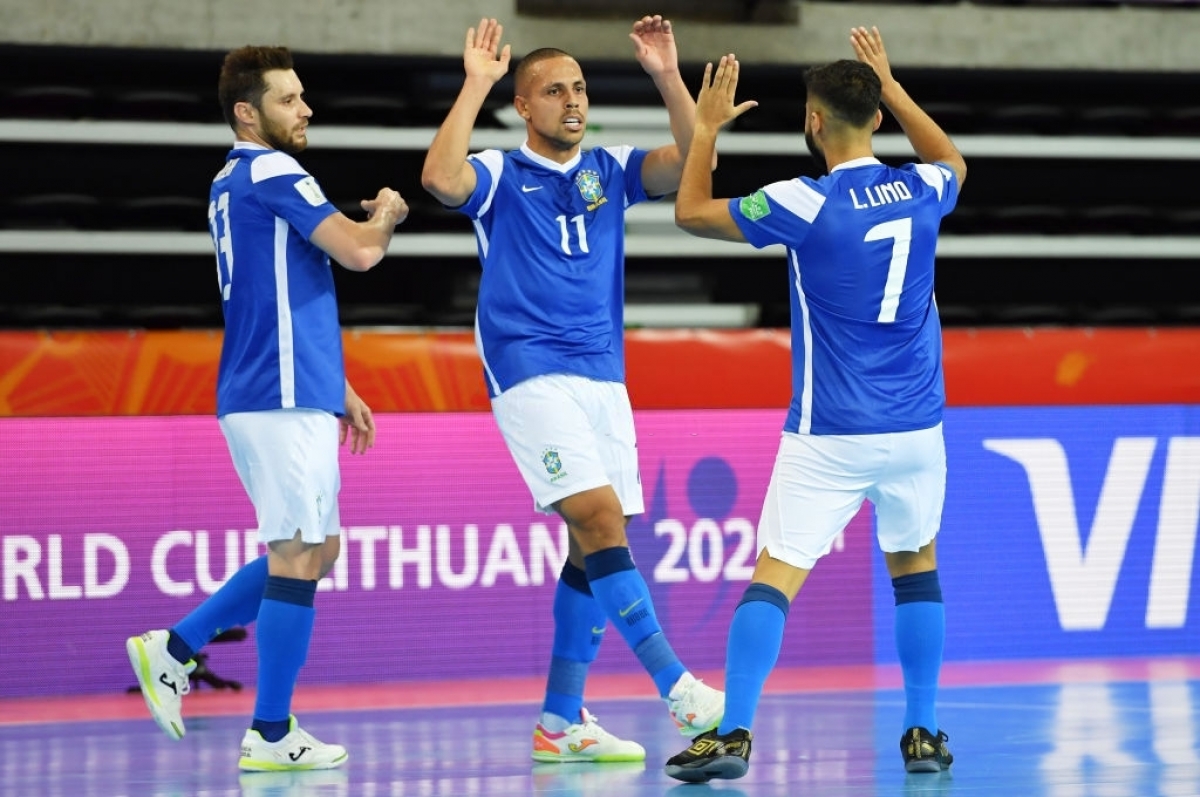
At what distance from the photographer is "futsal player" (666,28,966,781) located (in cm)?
526

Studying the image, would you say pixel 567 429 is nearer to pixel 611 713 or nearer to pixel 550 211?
pixel 550 211

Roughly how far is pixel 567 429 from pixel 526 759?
1.09 meters

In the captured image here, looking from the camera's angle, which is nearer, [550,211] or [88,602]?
[550,211]

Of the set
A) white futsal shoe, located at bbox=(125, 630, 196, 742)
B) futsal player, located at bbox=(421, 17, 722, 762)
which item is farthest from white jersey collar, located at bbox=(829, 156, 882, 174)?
white futsal shoe, located at bbox=(125, 630, 196, 742)

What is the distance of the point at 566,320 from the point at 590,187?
46cm

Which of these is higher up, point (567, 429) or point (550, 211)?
point (550, 211)

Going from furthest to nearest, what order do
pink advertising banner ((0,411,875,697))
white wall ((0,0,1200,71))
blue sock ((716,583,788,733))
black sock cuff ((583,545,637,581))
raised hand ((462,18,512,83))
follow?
white wall ((0,0,1200,71)) < pink advertising banner ((0,411,875,697)) < raised hand ((462,18,512,83)) < black sock cuff ((583,545,637,581)) < blue sock ((716,583,788,733))

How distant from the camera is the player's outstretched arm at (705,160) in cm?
532

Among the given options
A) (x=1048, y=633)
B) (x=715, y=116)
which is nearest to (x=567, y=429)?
(x=715, y=116)

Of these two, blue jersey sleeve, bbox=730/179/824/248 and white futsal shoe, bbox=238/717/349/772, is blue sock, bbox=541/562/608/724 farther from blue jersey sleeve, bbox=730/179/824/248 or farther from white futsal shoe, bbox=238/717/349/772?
blue jersey sleeve, bbox=730/179/824/248

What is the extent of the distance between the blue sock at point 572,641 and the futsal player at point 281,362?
72 cm

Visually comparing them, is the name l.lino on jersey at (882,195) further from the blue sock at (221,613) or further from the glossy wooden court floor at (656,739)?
the blue sock at (221,613)

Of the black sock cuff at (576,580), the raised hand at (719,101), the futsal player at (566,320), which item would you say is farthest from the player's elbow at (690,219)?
the black sock cuff at (576,580)

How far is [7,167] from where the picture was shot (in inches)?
494
